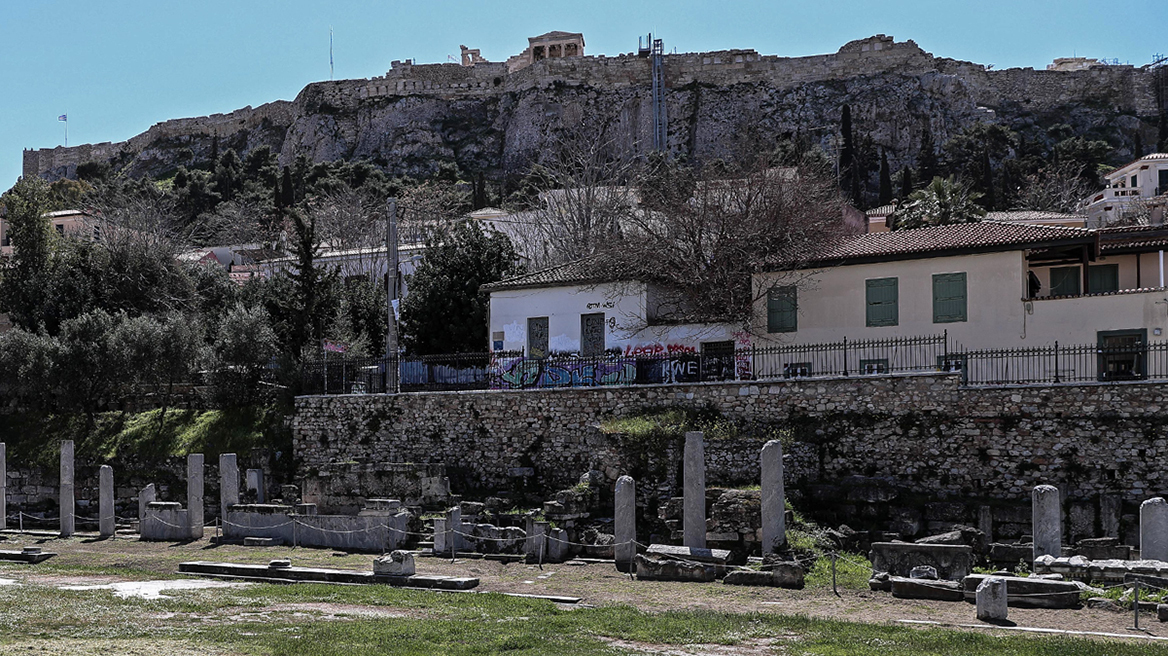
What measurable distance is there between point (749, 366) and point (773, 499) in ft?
34.2

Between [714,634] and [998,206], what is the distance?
71.3 m

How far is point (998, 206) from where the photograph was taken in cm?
8031

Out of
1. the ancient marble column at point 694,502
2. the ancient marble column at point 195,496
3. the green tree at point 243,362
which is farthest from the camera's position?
the green tree at point 243,362

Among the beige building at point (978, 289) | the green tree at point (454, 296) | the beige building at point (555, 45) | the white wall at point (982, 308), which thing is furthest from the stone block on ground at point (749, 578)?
the beige building at point (555, 45)

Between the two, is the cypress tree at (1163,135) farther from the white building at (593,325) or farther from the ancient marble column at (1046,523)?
the ancient marble column at (1046,523)

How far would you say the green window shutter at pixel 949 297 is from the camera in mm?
30984

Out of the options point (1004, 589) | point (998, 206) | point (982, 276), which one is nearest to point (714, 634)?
point (1004, 589)

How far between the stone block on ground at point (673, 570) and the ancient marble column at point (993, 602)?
235 inches

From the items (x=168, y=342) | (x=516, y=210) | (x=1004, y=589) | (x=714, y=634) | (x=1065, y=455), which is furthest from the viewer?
(x=516, y=210)

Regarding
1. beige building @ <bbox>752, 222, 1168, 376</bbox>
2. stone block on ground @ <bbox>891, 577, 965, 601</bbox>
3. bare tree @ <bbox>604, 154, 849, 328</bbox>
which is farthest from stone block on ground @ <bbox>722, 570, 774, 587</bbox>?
bare tree @ <bbox>604, 154, 849, 328</bbox>

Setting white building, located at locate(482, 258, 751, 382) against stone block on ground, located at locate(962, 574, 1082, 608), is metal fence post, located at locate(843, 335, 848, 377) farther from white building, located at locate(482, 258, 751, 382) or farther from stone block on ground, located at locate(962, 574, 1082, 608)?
stone block on ground, located at locate(962, 574, 1082, 608)

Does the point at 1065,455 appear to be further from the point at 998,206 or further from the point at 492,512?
the point at 998,206

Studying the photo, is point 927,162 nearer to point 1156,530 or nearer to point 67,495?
point 67,495

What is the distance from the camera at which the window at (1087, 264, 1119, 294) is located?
112 feet
